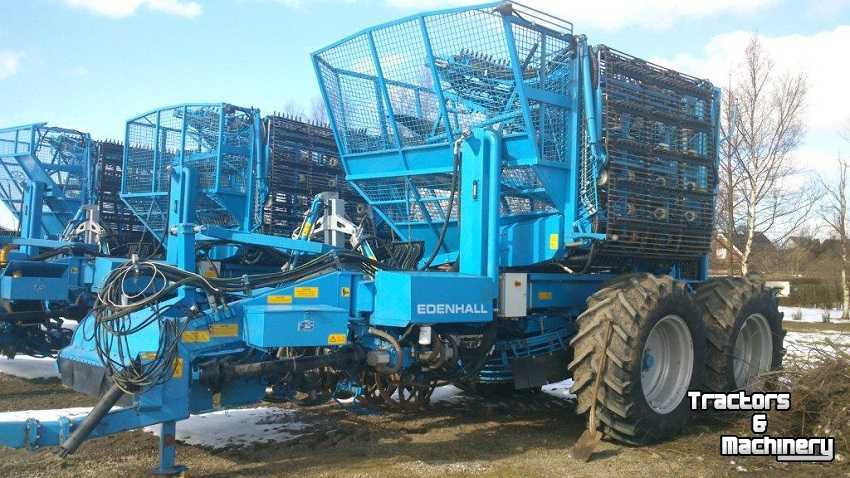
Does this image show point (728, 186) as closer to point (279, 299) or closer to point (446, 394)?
point (446, 394)

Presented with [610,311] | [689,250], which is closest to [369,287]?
[610,311]

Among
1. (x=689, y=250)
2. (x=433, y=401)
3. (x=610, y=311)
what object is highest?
(x=689, y=250)

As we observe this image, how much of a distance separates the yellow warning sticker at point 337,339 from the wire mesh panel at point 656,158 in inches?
93.3

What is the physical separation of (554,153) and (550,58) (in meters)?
0.78

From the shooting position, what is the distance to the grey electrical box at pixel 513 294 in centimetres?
589

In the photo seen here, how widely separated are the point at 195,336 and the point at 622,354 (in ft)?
10.2

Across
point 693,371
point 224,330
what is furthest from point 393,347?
point 693,371

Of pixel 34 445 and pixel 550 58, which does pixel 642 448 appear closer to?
pixel 550 58

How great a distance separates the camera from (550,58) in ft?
19.8

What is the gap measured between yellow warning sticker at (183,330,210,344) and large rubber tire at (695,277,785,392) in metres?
4.33

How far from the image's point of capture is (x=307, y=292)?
17.6ft

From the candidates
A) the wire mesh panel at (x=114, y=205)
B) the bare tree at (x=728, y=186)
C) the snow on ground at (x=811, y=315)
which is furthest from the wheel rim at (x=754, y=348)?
the snow on ground at (x=811, y=315)

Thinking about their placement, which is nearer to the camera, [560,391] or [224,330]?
[224,330]

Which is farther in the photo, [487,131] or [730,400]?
[730,400]
